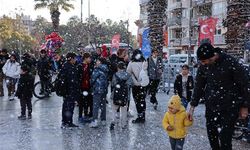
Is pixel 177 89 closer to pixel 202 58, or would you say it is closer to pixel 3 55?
pixel 202 58

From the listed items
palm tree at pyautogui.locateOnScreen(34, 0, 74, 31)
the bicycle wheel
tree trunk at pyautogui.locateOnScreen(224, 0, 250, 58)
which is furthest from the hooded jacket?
palm tree at pyautogui.locateOnScreen(34, 0, 74, 31)

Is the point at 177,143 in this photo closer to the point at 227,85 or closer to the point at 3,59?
the point at 227,85

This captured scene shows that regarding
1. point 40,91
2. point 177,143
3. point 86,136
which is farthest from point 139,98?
point 40,91

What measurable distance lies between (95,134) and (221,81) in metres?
3.74

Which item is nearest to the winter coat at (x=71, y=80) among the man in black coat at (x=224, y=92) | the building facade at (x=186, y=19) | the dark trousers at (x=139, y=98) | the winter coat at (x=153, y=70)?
the dark trousers at (x=139, y=98)

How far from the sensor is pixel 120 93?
27.5ft

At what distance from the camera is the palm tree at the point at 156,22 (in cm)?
1716

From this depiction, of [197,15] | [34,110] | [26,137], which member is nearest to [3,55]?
[34,110]

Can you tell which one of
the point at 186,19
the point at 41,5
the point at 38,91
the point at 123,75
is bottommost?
→ the point at 38,91

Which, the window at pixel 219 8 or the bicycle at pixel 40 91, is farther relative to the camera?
the window at pixel 219 8

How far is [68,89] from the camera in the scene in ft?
29.4

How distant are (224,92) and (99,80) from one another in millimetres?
4227

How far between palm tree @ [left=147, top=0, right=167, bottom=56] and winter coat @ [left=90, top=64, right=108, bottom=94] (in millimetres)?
8574

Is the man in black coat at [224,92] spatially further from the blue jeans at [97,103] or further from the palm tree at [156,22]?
the palm tree at [156,22]
